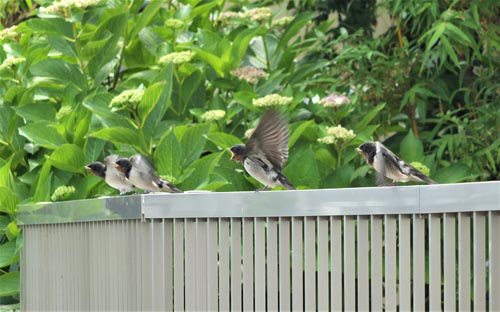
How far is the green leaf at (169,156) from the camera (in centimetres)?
550

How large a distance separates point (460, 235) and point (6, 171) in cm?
344

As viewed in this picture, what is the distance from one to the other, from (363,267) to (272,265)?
0.31 metres

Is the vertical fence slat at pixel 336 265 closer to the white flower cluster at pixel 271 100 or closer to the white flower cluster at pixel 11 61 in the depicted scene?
the white flower cluster at pixel 271 100

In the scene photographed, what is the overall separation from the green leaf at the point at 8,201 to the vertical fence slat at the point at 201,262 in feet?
8.16

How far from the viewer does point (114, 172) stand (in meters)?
4.20

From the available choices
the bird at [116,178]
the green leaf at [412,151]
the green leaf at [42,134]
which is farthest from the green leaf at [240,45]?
the bird at [116,178]

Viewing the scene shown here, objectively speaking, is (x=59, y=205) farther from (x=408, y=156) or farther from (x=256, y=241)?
(x=408, y=156)

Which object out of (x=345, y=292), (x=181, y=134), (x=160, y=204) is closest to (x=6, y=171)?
(x=181, y=134)

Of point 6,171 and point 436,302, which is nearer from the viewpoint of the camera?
point 436,302

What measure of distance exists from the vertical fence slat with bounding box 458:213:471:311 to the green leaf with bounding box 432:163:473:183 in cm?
262

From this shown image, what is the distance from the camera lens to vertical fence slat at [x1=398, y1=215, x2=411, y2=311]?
299 centimetres

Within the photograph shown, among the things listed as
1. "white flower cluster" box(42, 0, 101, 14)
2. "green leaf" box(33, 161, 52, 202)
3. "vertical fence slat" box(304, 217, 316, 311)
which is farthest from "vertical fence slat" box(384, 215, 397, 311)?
"white flower cluster" box(42, 0, 101, 14)

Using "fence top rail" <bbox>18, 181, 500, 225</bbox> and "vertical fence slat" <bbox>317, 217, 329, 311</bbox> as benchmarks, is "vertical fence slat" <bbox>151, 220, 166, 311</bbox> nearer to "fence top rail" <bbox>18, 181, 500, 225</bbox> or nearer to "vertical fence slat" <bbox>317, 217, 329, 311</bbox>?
"fence top rail" <bbox>18, 181, 500, 225</bbox>

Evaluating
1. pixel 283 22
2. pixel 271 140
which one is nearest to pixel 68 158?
pixel 283 22
